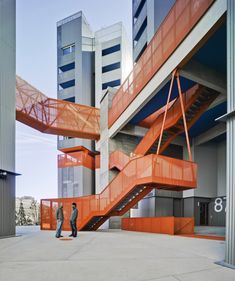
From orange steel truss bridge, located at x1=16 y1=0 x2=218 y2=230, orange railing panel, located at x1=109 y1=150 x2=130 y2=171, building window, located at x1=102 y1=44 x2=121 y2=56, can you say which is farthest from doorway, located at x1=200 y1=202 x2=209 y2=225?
building window, located at x1=102 y1=44 x2=121 y2=56

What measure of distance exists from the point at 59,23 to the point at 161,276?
149ft

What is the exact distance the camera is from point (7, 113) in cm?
1398

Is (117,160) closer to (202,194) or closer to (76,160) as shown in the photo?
(202,194)

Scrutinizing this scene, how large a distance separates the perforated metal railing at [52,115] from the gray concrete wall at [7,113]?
23.0ft

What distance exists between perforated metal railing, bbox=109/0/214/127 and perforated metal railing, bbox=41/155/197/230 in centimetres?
493

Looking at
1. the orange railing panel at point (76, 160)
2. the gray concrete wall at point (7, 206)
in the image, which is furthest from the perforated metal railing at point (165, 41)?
the orange railing panel at point (76, 160)

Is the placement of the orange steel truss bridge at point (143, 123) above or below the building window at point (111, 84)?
below

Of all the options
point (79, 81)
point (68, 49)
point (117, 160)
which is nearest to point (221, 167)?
point (117, 160)

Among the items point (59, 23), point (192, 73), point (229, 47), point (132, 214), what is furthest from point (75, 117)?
point (59, 23)

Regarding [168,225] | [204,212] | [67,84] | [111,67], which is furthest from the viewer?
[111,67]

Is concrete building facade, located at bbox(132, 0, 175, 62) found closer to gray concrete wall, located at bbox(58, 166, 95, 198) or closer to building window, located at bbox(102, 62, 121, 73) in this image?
building window, located at bbox(102, 62, 121, 73)

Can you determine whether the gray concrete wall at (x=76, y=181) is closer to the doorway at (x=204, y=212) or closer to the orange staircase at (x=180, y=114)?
the doorway at (x=204, y=212)

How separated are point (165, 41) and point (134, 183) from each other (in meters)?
7.30

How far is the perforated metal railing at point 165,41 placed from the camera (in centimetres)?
1145
